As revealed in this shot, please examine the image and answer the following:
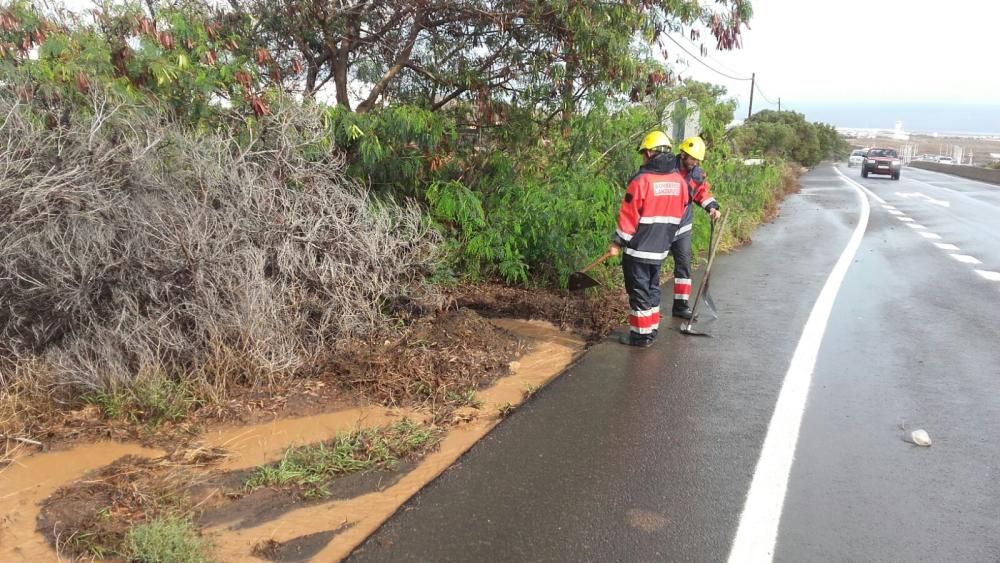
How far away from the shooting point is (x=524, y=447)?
13.5ft

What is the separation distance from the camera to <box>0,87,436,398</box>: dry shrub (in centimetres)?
445

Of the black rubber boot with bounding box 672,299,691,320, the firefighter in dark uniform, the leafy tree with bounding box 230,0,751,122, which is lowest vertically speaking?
the black rubber boot with bounding box 672,299,691,320

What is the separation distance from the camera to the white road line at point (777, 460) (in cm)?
317

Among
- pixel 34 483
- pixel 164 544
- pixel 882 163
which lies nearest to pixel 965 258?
pixel 164 544

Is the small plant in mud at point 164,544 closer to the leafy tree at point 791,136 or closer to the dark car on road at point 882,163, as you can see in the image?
the leafy tree at point 791,136

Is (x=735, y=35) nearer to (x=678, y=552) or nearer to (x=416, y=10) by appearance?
(x=416, y=10)

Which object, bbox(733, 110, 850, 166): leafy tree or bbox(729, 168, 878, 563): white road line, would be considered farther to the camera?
bbox(733, 110, 850, 166): leafy tree

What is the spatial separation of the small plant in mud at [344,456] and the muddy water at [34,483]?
0.78m

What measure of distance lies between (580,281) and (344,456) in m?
3.47

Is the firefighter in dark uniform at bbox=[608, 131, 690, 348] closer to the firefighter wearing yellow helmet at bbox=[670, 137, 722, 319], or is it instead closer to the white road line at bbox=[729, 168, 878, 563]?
the firefighter wearing yellow helmet at bbox=[670, 137, 722, 319]

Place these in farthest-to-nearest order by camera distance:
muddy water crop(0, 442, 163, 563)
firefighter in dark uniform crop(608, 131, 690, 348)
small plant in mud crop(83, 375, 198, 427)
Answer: firefighter in dark uniform crop(608, 131, 690, 348) → small plant in mud crop(83, 375, 198, 427) → muddy water crop(0, 442, 163, 563)

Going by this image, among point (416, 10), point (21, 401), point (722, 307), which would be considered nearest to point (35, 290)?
point (21, 401)

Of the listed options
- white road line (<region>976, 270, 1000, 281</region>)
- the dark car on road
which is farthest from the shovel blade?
the dark car on road

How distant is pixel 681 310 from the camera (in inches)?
277
